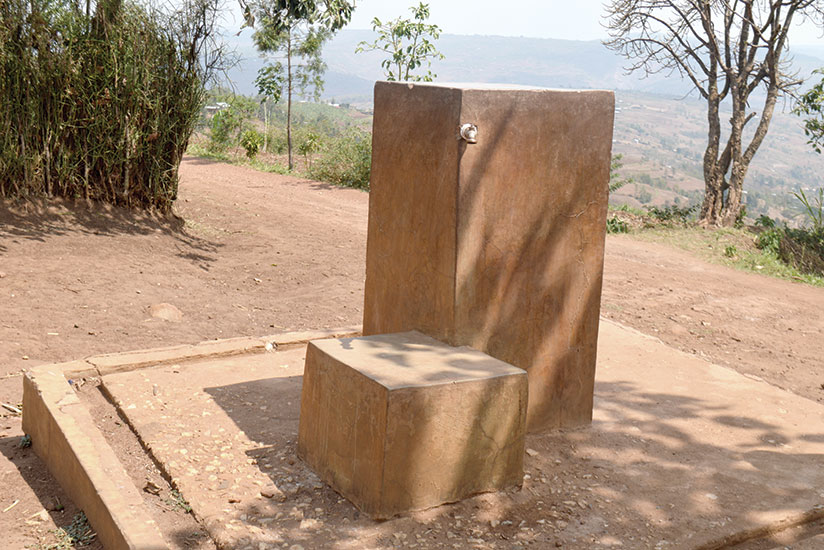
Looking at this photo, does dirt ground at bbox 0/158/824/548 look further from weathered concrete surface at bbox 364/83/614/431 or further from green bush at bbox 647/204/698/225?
green bush at bbox 647/204/698/225

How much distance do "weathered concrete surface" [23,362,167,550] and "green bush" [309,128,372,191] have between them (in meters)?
8.93

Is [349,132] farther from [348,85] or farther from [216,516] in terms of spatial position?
[348,85]

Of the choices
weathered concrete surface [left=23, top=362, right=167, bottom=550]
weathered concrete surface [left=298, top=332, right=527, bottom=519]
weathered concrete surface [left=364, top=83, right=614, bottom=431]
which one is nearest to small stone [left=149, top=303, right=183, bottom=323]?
weathered concrete surface [left=23, top=362, right=167, bottom=550]

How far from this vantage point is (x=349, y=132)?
588 inches

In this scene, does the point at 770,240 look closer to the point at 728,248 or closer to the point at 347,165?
the point at 728,248

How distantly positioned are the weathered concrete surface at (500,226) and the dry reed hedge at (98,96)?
4.23 meters

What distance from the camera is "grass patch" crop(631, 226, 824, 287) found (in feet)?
29.2

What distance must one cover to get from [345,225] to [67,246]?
3411 millimetres

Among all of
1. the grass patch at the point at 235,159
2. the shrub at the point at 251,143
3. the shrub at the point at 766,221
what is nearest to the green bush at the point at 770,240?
the shrub at the point at 766,221

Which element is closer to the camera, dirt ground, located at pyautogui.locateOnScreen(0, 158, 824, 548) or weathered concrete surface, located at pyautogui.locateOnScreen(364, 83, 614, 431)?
weathered concrete surface, located at pyautogui.locateOnScreen(364, 83, 614, 431)

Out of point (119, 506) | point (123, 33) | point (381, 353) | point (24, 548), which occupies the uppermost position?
point (123, 33)

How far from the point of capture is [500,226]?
11.0 feet

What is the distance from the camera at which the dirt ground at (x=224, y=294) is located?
510cm

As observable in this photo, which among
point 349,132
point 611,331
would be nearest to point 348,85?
point 349,132
